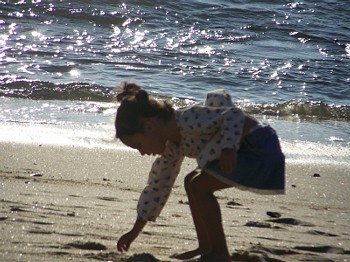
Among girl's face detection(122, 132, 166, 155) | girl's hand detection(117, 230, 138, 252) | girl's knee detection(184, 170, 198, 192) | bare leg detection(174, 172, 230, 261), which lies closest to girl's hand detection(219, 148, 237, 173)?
bare leg detection(174, 172, 230, 261)

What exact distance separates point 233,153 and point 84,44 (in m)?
10.4

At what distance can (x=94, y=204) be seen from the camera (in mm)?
5027

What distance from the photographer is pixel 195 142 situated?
3893mm

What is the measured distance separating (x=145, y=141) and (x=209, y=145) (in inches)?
12.2

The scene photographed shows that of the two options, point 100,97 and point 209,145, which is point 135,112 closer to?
point 209,145

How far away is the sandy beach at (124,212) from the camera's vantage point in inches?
158

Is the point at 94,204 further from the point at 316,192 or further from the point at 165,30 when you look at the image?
the point at 165,30

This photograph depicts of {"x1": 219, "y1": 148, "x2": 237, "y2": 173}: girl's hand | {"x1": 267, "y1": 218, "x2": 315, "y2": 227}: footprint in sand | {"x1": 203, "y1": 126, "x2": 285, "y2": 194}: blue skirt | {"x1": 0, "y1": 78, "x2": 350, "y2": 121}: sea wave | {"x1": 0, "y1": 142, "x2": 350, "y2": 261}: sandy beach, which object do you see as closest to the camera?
{"x1": 219, "y1": 148, "x2": 237, "y2": 173}: girl's hand

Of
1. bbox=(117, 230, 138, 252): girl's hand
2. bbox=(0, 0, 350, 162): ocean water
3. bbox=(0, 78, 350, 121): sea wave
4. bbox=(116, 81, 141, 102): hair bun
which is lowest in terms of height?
bbox=(0, 78, 350, 121): sea wave

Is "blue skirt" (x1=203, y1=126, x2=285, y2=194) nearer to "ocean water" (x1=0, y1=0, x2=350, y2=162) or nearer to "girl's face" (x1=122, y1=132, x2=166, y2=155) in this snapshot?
"girl's face" (x1=122, y1=132, x2=166, y2=155)

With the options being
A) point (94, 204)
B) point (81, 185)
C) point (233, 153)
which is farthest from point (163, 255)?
point (81, 185)

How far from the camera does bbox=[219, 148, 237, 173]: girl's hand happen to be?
3.64 metres

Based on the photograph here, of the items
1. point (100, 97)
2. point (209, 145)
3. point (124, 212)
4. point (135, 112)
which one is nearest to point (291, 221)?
point (124, 212)

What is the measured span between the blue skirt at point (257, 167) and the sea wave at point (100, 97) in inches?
246
